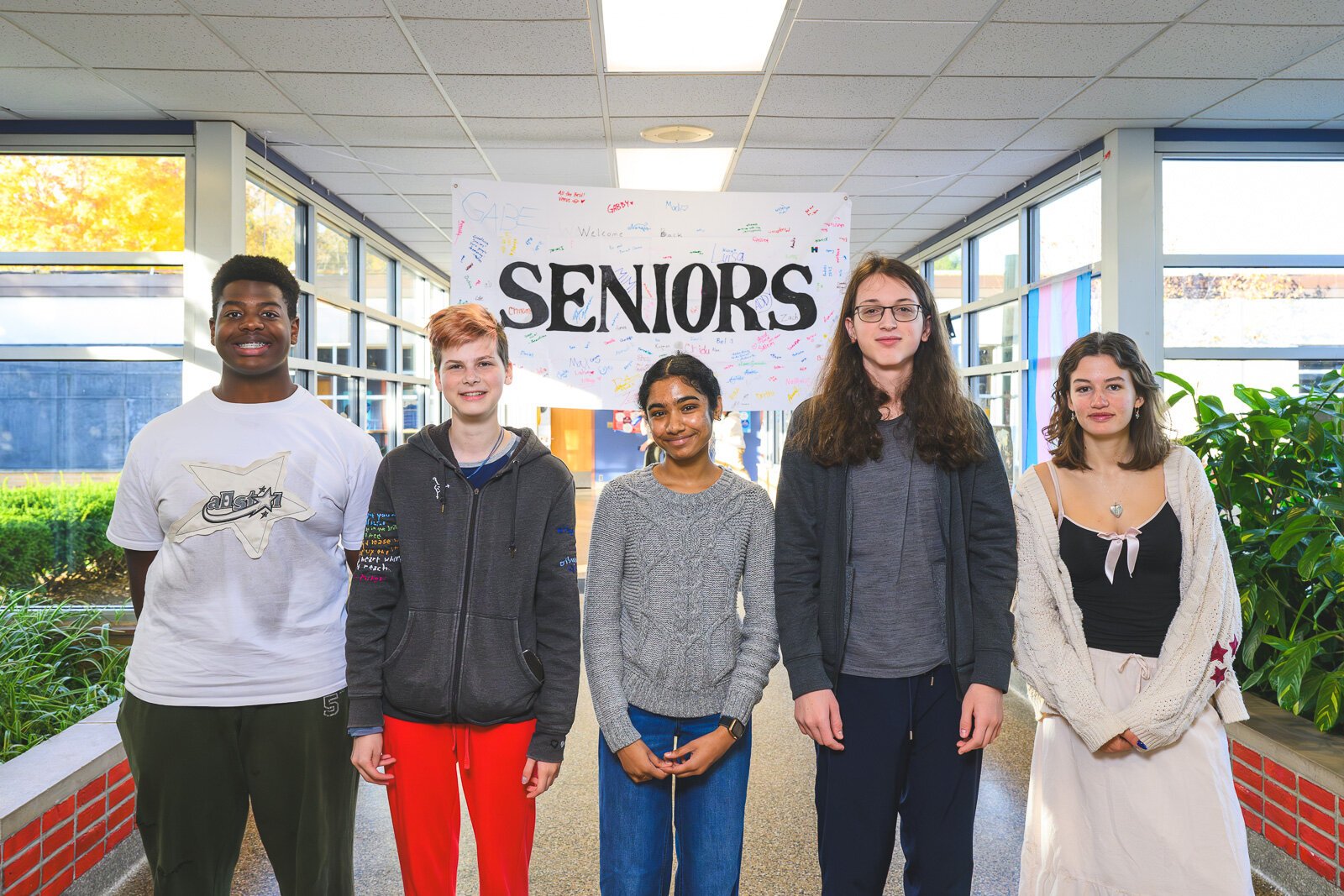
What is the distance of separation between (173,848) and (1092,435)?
203 cm

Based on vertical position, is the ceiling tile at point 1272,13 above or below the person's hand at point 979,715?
above

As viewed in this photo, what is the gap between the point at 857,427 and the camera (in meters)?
1.79

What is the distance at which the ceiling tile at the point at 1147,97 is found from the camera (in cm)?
429

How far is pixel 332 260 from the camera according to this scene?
21.8ft

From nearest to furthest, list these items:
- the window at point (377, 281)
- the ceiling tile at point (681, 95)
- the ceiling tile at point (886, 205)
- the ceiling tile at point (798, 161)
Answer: the ceiling tile at point (681, 95), the ceiling tile at point (798, 161), the ceiling tile at point (886, 205), the window at point (377, 281)

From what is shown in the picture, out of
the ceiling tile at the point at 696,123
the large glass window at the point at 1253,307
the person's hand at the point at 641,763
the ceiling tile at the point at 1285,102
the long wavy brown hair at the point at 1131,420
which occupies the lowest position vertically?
the person's hand at the point at 641,763

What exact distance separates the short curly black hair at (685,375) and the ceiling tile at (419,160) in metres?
3.79

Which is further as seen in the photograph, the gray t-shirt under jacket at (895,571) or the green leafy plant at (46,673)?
the green leafy plant at (46,673)

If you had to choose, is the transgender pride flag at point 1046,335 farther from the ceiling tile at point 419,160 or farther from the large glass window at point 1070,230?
the ceiling tile at point 419,160

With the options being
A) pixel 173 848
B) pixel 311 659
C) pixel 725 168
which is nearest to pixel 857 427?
pixel 311 659

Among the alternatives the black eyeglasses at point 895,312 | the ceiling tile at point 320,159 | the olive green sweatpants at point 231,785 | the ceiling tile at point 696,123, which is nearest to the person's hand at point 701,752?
the olive green sweatpants at point 231,785

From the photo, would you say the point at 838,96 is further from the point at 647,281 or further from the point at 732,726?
the point at 732,726

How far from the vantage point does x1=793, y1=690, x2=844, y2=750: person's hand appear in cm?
169

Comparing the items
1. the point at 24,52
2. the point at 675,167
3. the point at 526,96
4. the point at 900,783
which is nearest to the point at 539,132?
the point at 526,96
